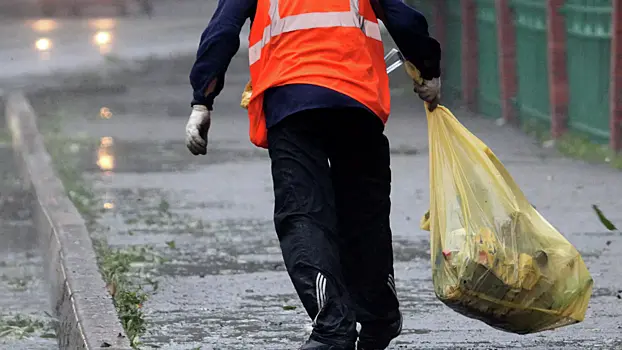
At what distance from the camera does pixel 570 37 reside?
1246 centimetres

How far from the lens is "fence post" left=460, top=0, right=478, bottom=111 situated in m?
15.4

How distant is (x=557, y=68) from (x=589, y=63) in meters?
0.53

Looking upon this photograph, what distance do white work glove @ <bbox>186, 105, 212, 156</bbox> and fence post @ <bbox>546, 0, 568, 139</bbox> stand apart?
8021 millimetres

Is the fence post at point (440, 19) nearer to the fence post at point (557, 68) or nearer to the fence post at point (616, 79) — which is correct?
the fence post at point (557, 68)

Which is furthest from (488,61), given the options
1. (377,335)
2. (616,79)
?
(377,335)

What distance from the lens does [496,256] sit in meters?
4.78

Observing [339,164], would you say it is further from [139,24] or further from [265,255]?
[139,24]

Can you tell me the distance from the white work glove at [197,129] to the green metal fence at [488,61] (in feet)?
32.7

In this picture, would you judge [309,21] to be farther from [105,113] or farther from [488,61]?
[105,113]

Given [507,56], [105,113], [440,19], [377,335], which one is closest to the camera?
[377,335]

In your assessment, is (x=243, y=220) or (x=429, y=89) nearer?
(x=429, y=89)

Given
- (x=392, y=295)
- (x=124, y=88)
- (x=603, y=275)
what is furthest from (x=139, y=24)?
(x=392, y=295)

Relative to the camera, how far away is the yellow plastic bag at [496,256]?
478 centimetres

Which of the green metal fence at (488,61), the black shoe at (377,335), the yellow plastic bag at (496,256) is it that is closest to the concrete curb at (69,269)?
the black shoe at (377,335)
